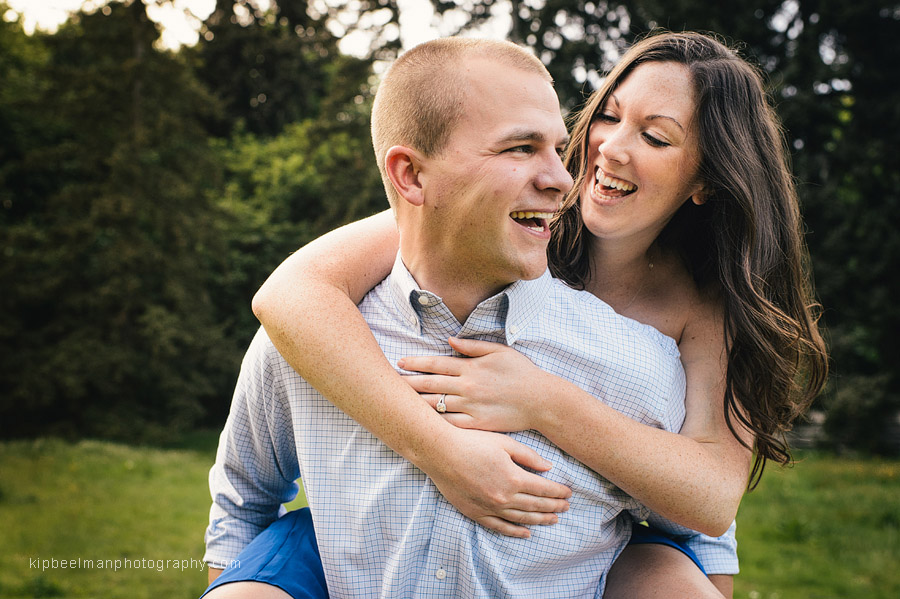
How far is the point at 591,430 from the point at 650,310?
0.76 meters

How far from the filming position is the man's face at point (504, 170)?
6.63 feet

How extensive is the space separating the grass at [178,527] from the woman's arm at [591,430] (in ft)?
16.6

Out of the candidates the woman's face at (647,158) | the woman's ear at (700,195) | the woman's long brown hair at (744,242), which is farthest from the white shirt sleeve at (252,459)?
the woman's ear at (700,195)

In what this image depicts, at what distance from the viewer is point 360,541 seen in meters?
2.01

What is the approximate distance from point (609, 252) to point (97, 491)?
34.5ft

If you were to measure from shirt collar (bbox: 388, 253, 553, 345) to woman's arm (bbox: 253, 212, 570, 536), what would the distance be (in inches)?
6.0

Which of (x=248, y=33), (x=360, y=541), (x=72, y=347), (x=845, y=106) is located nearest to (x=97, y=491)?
(x=72, y=347)

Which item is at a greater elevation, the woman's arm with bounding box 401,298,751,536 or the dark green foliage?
the woman's arm with bounding box 401,298,751,536

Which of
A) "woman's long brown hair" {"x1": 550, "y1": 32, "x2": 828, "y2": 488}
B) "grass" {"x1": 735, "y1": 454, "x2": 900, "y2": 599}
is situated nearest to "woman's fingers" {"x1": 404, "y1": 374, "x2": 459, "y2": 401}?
"woman's long brown hair" {"x1": 550, "y1": 32, "x2": 828, "y2": 488}

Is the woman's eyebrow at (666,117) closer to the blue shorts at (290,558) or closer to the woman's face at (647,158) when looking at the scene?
the woman's face at (647,158)

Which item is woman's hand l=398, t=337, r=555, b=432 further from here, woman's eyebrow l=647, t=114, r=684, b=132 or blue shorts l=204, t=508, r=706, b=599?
woman's eyebrow l=647, t=114, r=684, b=132

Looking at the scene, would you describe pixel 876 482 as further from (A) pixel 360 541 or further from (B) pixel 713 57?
(A) pixel 360 541

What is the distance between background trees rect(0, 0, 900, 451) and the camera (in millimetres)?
13766

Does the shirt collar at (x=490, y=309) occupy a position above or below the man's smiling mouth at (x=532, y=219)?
below
